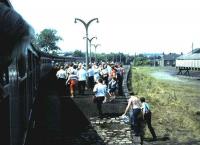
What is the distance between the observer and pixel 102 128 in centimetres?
1723

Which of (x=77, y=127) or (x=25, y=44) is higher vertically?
(x=25, y=44)

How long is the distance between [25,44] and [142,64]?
17795 centimetres

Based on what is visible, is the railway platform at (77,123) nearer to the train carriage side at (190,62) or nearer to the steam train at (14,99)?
the steam train at (14,99)

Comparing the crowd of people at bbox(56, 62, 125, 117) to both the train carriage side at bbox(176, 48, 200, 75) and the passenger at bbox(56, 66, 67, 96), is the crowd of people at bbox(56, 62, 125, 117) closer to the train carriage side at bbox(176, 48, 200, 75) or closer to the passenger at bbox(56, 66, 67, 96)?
the passenger at bbox(56, 66, 67, 96)

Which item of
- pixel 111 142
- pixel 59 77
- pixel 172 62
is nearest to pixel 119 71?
pixel 59 77

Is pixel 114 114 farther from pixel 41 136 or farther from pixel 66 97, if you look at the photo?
pixel 41 136

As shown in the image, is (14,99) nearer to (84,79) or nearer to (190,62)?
(84,79)

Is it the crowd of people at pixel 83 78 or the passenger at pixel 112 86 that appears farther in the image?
the passenger at pixel 112 86

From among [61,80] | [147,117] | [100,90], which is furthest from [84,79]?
[147,117]

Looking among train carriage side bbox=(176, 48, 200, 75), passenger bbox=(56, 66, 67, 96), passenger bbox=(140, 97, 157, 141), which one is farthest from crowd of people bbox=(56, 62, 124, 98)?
train carriage side bbox=(176, 48, 200, 75)

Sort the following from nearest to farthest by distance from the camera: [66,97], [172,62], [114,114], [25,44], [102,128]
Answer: [25,44], [102,128], [114,114], [66,97], [172,62]

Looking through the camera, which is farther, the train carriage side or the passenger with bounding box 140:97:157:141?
the train carriage side

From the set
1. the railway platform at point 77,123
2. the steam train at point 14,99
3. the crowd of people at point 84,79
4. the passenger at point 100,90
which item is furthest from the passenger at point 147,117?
the steam train at point 14,99

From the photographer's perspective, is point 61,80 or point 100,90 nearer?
point 100,90
